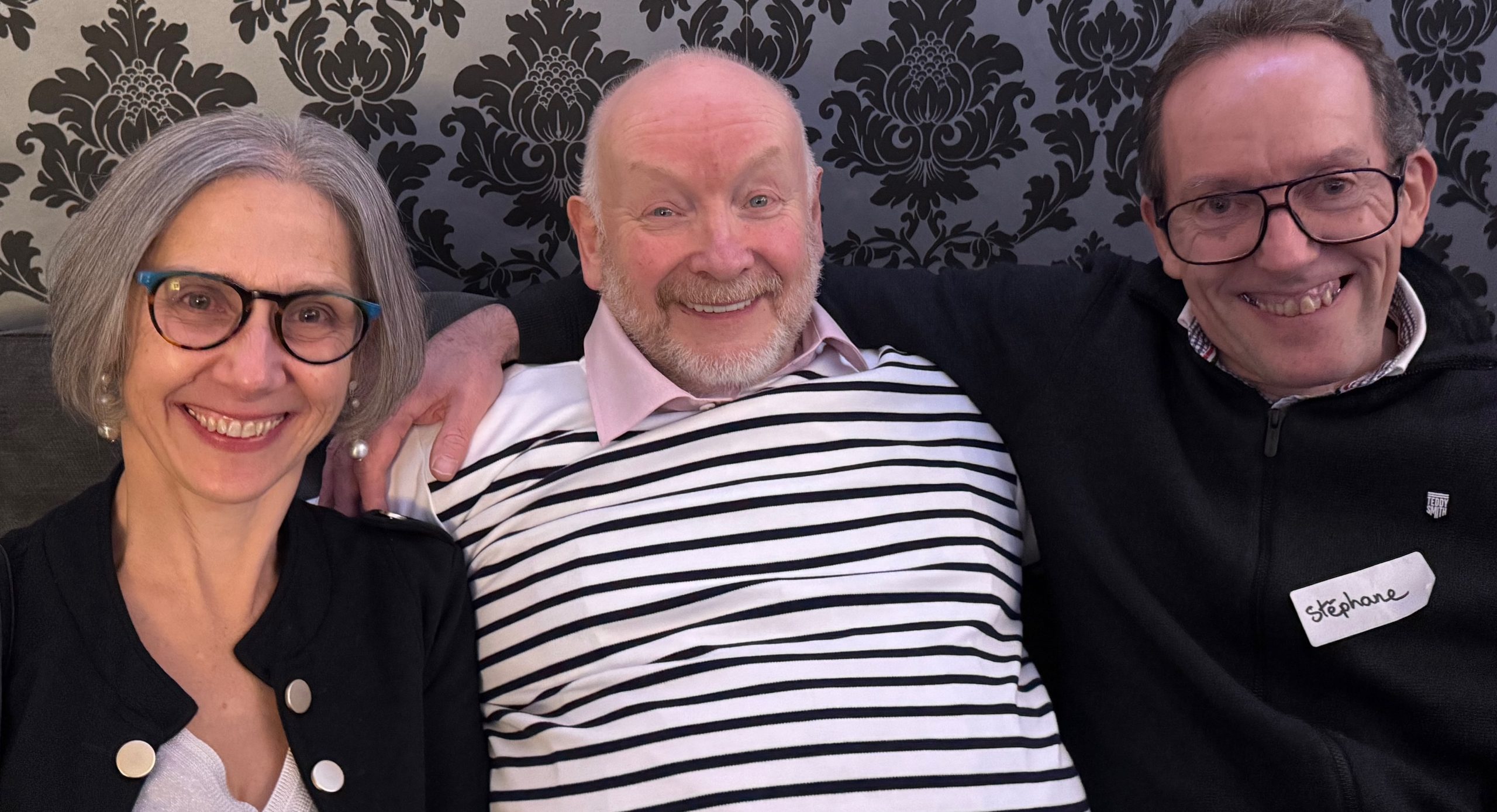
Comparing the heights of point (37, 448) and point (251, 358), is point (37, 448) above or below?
below

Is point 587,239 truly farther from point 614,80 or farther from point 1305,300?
point 1305,300

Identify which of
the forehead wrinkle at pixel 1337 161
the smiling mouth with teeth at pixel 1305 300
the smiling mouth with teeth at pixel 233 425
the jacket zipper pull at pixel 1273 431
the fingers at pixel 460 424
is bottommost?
the jacket zipper pull at pixel 1273 431

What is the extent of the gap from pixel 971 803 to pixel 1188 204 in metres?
0.92

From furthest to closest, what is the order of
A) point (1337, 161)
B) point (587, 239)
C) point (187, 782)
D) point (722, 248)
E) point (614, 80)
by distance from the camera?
point (614, 80) → point (587, 239) → point (722, 248) → point (1337, 161) → point (187, 782)

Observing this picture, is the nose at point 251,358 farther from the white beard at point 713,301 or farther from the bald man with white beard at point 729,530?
the white beard at point 713,301

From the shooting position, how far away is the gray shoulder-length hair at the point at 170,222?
132 cm

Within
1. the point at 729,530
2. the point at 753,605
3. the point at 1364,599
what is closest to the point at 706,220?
the point at 729,530

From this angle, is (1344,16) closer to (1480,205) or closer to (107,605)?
(1480,205)

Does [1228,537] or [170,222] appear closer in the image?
[170,222]

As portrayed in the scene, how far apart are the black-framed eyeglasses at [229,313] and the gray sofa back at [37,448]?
0.56 meters

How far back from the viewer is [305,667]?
4.67 feet

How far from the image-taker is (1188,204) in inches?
65.0

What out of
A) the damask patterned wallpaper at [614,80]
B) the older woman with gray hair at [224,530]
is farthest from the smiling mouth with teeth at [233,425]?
the damask patterned wallpaper at [614,80]

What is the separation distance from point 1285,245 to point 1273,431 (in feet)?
0.87
